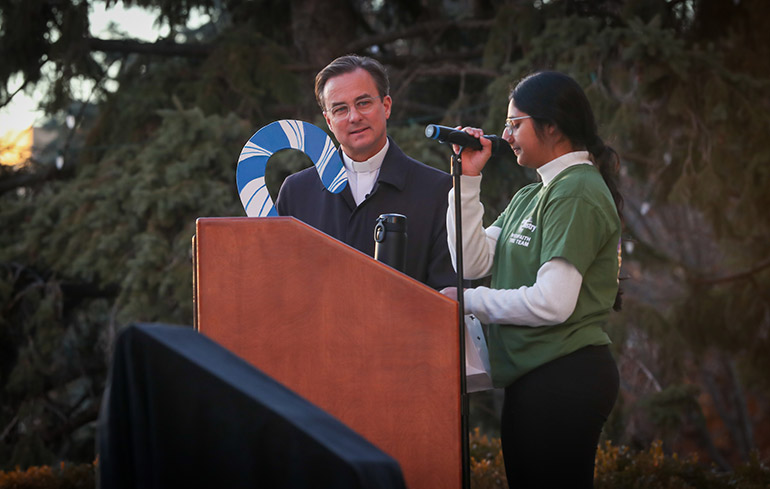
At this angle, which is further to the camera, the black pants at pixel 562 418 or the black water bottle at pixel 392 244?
the black water bottle at pixel 392 244

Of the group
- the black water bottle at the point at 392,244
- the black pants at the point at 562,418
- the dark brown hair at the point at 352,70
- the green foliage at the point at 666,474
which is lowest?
the green foliage at the point at 666,474

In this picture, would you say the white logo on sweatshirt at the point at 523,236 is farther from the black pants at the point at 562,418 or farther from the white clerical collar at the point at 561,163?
the black pants at the point at 562,418

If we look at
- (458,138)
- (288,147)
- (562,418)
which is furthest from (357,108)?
(562,418)

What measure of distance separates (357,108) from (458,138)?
0.77 meters

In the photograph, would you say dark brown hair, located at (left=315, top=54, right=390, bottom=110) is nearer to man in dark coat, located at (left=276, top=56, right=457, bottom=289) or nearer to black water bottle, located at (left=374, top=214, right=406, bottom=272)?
man in dark coat, located at (left=276, top=56, right=457, bottom=289)

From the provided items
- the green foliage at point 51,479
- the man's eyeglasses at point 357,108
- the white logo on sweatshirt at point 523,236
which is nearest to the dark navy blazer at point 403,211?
the man's eyeglasses at point 357,108

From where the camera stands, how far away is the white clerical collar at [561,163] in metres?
2.43

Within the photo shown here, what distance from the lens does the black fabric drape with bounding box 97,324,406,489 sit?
1.38m

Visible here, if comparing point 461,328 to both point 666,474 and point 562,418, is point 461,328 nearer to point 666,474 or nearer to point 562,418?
point 562,418

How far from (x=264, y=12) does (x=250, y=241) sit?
21.7 ft

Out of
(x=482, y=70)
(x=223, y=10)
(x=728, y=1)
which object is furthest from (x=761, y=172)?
(x=223, y=10)

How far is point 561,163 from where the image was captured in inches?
96.0

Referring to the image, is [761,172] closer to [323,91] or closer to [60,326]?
[323,91]

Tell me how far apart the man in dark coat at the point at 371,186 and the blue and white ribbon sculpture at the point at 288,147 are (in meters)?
0.06
